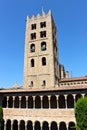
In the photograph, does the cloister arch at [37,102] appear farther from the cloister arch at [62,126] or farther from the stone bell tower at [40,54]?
the stone bell tower at [40,54]

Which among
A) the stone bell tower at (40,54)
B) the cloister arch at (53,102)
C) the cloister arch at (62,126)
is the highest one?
the stone bell tower at (40,54)

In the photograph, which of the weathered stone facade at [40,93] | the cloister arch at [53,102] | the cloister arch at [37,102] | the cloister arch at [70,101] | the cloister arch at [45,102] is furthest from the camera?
the cloister arch at [37,102]

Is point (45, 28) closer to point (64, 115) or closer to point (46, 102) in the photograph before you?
point (46, 102)

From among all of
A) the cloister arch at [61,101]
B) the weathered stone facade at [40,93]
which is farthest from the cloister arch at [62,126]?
the cloister arch at [61,101]

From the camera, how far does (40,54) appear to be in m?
43.6

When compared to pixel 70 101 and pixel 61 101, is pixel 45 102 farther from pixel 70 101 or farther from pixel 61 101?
pixel 70 101

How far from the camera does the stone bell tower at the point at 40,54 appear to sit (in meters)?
41.6

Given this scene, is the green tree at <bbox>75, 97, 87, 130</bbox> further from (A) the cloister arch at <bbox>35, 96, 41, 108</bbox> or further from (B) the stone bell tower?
(B) the stone bell tower

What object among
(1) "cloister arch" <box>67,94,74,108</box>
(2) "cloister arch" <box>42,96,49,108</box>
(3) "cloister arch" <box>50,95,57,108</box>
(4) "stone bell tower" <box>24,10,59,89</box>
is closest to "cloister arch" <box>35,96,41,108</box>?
(2) "cloister arch" <box>42,96,49,108</box>

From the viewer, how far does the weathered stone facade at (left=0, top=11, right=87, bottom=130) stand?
106ft

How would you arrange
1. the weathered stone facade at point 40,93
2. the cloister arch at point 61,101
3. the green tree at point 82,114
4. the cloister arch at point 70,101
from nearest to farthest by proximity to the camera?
the green tree at point 82,114
the weathered stone facade at point 40,93
the cloister arch at point 70,101
the cloister arch at point 61,101

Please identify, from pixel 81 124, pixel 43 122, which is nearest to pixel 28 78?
pixel 43 122

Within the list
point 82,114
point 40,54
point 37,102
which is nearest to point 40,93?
point 37,102

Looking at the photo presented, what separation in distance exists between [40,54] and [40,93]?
39.1 feet
